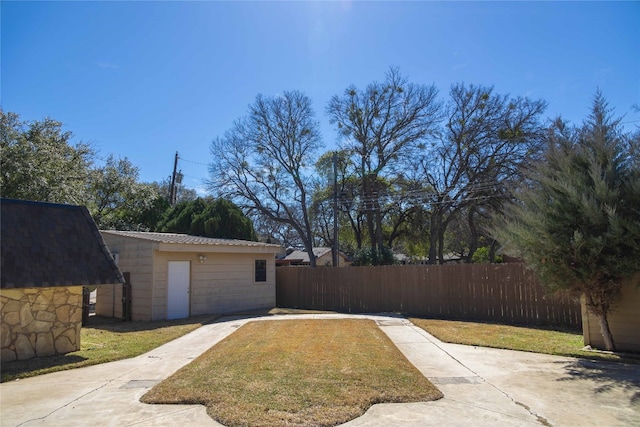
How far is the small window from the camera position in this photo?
53.4ft

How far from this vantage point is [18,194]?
15.8m

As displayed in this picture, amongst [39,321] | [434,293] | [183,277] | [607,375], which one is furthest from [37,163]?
[607,375]

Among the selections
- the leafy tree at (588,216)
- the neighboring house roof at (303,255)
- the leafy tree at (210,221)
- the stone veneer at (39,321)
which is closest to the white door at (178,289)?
the stone veneer at (39,321)

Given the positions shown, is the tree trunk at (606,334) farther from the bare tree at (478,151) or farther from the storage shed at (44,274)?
the bare tree at (478,151)

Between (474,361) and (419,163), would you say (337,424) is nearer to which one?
(474,361)

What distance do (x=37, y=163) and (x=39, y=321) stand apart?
1220 centimetres

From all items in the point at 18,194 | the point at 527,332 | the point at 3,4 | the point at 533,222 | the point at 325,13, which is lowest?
the point at 527,332

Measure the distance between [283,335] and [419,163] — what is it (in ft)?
65.5

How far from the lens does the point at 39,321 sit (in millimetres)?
7258

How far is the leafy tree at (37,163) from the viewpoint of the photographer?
51.9ft

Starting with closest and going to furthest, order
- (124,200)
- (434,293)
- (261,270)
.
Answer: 1. (434,293)
2. (261,270)
3. (124,200)

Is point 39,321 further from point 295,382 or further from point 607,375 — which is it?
point 607,375

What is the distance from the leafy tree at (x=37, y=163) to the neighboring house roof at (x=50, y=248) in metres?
9.99

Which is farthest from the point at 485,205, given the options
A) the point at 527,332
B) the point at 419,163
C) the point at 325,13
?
the point at 325,13
